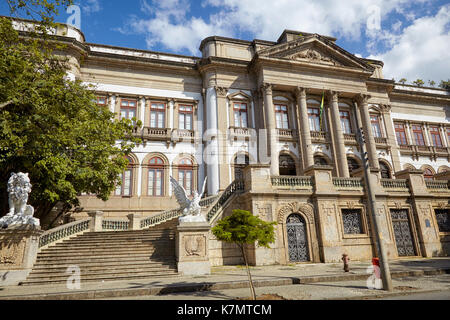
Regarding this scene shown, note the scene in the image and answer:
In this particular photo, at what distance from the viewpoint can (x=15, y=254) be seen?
32.4ft

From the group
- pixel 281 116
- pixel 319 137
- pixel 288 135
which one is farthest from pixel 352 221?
pixel 281 116

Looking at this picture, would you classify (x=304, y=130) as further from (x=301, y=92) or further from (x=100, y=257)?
(x=100, y=257)

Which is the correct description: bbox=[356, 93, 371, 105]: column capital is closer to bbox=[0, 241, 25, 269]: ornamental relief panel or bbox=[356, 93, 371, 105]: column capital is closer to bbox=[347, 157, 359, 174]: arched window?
bbox=[347, 157, 359, 174]: arched window

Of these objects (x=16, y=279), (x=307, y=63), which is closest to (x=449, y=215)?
(x=307, y=63)

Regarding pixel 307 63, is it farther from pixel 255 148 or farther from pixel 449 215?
pixel 449 215

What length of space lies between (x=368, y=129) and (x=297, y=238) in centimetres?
1429

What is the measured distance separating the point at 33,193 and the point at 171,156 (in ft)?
32.7

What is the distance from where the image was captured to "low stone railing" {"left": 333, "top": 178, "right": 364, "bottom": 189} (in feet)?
48.8

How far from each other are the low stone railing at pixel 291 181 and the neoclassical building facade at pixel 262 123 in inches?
67.3

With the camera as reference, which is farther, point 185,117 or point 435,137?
point 435,137

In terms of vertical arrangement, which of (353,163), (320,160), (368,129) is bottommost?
(353,163)

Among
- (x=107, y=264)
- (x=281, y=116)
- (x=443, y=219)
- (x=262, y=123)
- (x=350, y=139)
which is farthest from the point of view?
(x=350, y=139)

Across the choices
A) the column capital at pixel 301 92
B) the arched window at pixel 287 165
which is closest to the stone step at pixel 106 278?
the arched window at pixel 287 165

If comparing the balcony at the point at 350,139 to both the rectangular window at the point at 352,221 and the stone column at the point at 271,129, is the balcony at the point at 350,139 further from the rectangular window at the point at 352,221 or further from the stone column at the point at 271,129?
the rectangular window at the point at 352,221
